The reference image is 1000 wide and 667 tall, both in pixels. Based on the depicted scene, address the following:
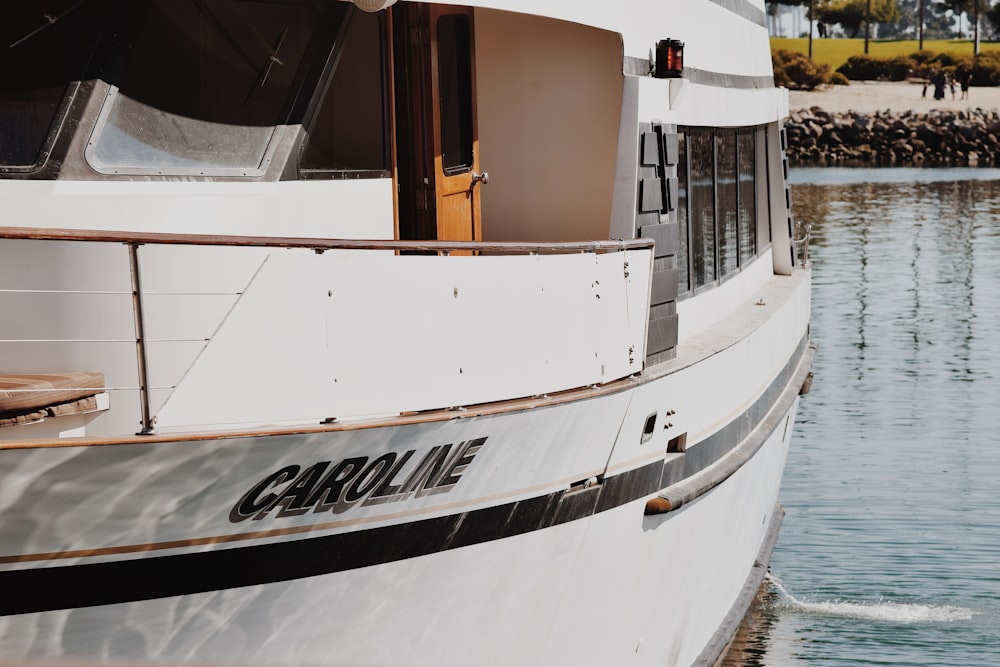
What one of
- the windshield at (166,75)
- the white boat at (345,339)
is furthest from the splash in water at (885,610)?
the windshield at (166,75)

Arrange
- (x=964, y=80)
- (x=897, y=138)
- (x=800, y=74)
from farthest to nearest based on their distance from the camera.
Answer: (x=800, y=74), (x=964, y=80), (x=897, y=138)

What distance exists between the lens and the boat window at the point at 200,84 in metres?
5.32

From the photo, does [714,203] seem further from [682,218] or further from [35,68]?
[35,68]

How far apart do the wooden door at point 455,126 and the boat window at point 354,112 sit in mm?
530

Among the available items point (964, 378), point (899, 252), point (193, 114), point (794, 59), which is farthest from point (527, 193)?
point (794, 59)

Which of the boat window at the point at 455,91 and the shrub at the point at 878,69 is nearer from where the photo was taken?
the boat window at the point at 455,91

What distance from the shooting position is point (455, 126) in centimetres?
693

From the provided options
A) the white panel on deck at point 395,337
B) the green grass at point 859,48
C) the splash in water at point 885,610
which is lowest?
the splash in water at point 885,610

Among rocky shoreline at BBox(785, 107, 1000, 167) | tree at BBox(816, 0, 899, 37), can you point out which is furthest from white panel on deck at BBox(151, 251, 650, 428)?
tree at BBox(816, 0, 899, 37)

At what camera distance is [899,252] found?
31.0 meters

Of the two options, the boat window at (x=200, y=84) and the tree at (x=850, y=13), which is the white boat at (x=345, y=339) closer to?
the boat window at (x=200, y=84)

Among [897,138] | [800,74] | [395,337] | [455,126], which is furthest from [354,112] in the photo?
[800,74]

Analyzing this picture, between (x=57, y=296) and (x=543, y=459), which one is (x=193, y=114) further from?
(x=543, y=459)

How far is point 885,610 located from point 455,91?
7.26 meters
